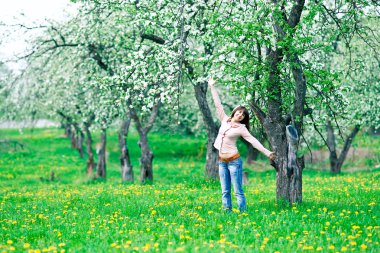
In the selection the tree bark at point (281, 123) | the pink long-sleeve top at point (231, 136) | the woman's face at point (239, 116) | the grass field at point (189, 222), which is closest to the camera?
the grass field at point (189, 222)

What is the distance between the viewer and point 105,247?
8430mm

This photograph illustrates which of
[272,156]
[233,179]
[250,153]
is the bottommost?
[250,153]

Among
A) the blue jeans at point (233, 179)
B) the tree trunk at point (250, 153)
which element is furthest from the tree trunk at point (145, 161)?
the tree trunk at point (250, 153)

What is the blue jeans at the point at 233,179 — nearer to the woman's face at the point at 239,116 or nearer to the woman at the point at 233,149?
the woman at the point at 233,149

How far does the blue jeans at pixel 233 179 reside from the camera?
37.8 ft

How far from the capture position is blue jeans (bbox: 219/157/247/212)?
453 inches

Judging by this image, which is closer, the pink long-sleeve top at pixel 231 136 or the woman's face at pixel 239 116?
the pink long-sleeve top at pixel 231 136

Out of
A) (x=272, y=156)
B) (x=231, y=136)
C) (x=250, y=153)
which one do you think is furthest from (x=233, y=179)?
(x=250, y=153)

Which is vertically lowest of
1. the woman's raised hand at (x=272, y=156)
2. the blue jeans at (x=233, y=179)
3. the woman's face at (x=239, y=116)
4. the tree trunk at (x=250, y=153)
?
the tree trunk at (x=250, y=153)

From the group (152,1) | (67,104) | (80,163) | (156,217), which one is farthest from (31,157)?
(156,217)

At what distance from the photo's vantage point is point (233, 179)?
11.5 meters

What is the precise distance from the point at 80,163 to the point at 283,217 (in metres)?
30.1

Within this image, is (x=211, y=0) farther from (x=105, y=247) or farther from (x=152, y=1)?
(x=105, y=247)

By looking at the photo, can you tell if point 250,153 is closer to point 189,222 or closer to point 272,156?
point 272,156
